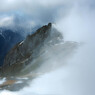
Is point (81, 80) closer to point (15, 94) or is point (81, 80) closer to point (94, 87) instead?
point (94, 87)

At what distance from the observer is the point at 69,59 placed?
14650 cm

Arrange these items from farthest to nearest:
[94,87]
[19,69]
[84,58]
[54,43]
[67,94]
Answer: [54,43] → [19,69] → [84,58] → [94,87] → [67,94]

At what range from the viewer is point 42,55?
16788cm

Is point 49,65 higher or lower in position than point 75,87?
higher

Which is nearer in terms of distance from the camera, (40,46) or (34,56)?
(34,56)

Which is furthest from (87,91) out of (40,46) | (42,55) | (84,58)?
(40,46)

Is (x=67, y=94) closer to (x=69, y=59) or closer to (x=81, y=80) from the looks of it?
(x=81, y=80)

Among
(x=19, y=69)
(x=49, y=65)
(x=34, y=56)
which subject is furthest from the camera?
(x=34, y=56)

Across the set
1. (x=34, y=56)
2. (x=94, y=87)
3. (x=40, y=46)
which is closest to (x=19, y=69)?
(x=34, y=56)

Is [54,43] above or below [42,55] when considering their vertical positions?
above

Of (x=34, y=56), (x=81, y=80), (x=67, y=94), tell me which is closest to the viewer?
(x=67, y=94)

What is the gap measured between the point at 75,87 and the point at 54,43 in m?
118

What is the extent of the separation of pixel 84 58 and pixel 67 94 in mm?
74427

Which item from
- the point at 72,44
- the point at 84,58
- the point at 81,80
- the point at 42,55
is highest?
the point at 72,44
